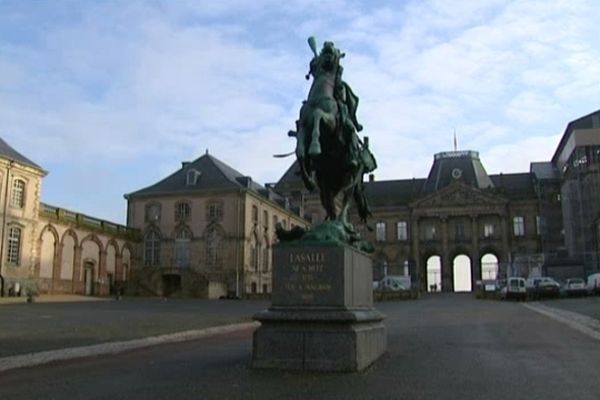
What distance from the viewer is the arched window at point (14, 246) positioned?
40.7 metres

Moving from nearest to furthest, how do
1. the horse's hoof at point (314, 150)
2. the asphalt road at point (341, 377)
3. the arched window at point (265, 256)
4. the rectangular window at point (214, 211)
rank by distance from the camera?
the asphalt road at point (341, 377), the horse's hoof at point (314, 150), the rectangular window at point (214, 211), the arched window at point (265, 256)

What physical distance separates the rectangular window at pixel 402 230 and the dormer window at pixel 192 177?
38.9 meters

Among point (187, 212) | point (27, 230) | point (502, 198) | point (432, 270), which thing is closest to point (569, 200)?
point (502, 198)

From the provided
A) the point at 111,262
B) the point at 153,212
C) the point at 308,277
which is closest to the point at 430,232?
the point at 153,212

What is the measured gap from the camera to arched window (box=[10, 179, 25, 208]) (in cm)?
4112

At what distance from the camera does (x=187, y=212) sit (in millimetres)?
57156

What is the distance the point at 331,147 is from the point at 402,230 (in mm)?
80828

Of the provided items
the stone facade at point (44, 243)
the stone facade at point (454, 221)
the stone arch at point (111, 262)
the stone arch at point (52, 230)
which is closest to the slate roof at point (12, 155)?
the stone facade at point (44, 243)

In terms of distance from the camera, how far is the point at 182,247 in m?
56.9

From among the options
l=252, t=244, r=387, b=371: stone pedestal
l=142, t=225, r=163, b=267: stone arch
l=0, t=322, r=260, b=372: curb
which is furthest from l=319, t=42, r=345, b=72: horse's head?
l=142, t=225, r=163, b=267: stone arch

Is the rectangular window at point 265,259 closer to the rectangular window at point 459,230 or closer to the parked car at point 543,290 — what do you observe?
the parked car at point 543,290

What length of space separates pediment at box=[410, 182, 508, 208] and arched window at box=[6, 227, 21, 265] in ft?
187

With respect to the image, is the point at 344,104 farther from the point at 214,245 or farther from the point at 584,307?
the point at 214,245

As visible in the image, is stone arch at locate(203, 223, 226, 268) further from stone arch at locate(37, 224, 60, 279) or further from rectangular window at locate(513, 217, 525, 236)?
rectangular window at locate(513, 217, 525, 236)
